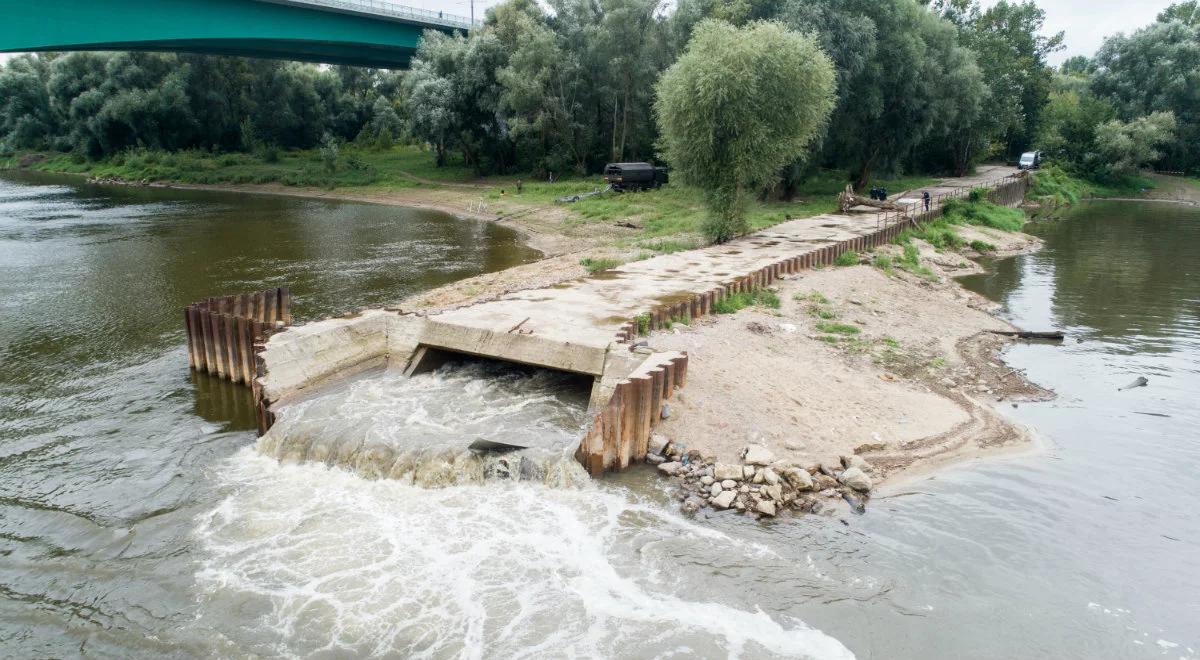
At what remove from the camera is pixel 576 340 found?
54.2 feet

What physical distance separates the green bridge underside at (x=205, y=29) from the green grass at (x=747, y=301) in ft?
139

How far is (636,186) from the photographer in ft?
166

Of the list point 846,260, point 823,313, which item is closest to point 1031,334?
point 823,313

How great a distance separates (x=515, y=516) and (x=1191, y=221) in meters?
61.4

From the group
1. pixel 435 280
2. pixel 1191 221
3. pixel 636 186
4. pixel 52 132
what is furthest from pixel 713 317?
pixel 52 132

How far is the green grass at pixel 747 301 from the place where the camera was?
69.4 ft

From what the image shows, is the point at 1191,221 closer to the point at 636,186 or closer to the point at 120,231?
the point at 636,186

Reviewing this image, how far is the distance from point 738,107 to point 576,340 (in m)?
15.6

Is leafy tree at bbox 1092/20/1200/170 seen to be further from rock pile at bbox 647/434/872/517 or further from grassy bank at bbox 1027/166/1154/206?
rock pile at bbox 647/434/872/517

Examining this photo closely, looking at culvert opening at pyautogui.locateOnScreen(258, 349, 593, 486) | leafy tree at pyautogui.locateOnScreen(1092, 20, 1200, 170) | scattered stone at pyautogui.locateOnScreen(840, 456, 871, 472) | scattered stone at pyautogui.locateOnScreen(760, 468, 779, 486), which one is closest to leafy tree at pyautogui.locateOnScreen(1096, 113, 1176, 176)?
leafy tree at pyautogui.locateOnScreen(1092, 20, 1200, 170)

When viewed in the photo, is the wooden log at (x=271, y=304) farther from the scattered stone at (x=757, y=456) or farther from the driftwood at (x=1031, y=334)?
the driftwood at (x=1031, y=334)

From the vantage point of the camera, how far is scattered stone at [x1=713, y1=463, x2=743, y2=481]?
1305 centimetres

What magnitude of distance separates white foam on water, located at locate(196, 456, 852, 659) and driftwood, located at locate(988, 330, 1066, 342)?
1614cm

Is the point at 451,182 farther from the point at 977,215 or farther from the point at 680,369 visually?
the point at 680,369
